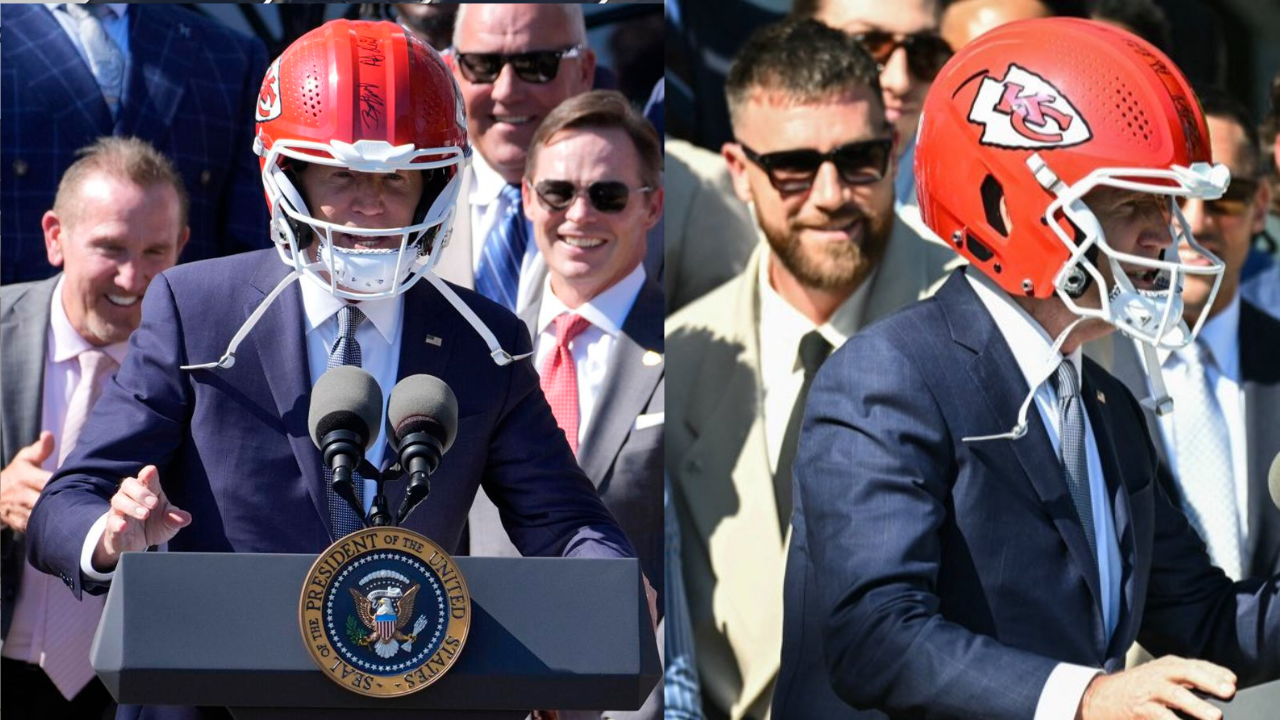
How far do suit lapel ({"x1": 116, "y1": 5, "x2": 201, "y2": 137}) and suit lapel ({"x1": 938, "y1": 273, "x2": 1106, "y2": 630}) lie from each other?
2.15 metres

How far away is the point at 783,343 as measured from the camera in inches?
202

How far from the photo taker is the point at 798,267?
16.9 feet

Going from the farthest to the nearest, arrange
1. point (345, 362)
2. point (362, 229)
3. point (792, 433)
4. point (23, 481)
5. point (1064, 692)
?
point (792, 433) < point (23, 481) < point (345, 362) < point (362, 229) < point (1064, 692)

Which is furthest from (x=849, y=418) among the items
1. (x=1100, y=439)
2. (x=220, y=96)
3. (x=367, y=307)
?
(x=220, y=96)

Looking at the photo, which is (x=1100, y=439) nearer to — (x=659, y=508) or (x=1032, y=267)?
(x=1032, y=267)

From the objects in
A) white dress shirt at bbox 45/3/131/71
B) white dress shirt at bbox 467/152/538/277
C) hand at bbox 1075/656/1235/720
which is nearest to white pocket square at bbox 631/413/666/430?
white dress shirt at bbox 467/152/538/277

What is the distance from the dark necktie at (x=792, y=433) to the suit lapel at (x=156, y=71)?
70.3 inches

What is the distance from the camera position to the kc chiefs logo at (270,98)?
386 cm

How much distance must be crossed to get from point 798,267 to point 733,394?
15.2 inches

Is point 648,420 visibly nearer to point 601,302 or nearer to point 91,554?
point 601,302

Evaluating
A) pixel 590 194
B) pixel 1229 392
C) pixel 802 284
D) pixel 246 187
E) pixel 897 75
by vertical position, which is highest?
pixel 897 75

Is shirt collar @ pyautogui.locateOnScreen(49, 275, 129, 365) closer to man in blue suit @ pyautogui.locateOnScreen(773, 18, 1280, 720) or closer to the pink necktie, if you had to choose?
the pink necktie

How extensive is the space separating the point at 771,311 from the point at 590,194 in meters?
0.64

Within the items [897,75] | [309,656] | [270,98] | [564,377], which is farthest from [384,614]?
[897,75]
